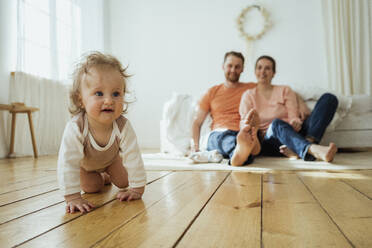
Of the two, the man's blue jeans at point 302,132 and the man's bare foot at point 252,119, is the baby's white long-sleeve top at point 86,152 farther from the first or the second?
the man's blue jeans at point 302,132

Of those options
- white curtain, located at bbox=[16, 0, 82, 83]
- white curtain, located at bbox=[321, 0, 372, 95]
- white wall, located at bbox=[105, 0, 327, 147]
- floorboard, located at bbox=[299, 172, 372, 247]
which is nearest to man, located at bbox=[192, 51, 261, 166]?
floorboard, located at bbox=[299, 172, 372, 247]

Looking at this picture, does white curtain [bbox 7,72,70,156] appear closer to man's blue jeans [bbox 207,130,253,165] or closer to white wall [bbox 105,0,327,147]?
white wall [bbox 105,0,327,147]

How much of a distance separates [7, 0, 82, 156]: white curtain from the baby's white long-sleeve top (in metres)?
2.23

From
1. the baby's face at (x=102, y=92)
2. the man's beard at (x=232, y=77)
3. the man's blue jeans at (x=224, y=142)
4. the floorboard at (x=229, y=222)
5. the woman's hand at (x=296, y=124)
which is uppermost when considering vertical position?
the man's beard at (x=232, y=77)

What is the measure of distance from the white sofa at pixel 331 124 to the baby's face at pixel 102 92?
157 cm

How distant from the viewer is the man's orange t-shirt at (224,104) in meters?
2.21

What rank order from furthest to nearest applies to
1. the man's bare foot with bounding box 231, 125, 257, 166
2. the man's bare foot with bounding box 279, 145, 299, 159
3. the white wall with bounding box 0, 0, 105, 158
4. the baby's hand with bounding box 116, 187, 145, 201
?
the white wall with bounding box 0, 0, 105, 158 < the man's bare foot with bounding box 279, 145, 299, 159 < the man's bare foot with bounding box 231, 125, 257, 166 < the baby's hand with bounding box 116, 187, 145, 201

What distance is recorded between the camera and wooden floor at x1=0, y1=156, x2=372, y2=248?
0.55m

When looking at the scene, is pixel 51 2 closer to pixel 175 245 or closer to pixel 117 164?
pixel 117 164

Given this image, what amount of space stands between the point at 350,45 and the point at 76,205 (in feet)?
12.9

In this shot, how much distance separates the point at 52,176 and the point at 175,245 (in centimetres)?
112

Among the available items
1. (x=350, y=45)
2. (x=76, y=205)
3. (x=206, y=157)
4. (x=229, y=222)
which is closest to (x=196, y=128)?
(x=206, y=157)

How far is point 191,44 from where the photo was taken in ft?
13.8

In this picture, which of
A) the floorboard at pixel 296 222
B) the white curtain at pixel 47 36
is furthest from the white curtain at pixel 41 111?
the floorboard at pixel 296 222
